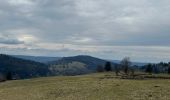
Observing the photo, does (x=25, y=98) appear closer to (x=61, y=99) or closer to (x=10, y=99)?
(x=10, y=99)

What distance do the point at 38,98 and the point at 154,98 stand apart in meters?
15.1

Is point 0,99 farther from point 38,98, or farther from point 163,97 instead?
point 163,97

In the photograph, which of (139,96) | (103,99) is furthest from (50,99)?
(139,96)

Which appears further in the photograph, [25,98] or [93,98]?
[25,98]

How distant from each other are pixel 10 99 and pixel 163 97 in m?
19.7

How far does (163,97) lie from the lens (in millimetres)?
37281

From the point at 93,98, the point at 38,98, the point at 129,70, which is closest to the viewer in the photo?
the point at 93,98

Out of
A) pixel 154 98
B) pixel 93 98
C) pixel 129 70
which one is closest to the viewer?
pixel 154 98

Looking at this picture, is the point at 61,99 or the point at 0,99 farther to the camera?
the point at 0,99

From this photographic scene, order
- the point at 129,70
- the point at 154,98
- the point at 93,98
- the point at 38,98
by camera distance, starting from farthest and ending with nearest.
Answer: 1. the point at 129,70
2. the point at 38,98
3. the point at 93,98
4. the point at 154,98

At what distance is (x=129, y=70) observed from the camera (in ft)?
484

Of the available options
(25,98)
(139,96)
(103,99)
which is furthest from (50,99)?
(139,96)

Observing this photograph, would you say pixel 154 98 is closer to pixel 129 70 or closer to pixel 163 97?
pixel 163 97

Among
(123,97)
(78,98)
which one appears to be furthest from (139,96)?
(78,98)
